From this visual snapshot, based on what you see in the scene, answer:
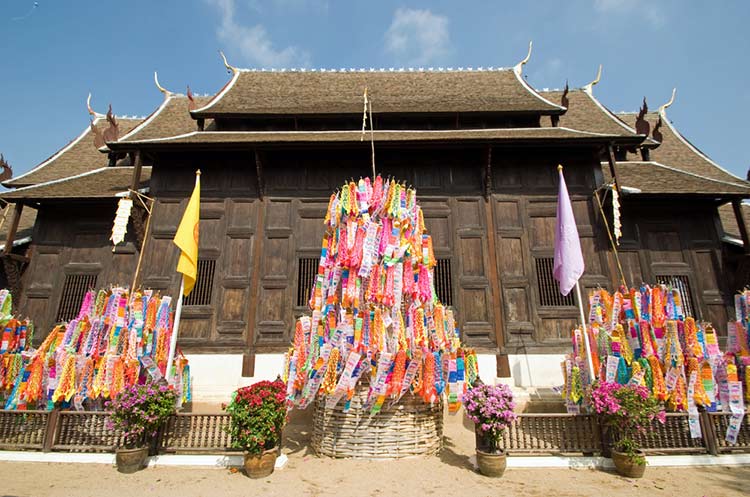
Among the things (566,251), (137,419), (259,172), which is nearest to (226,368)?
(137,419)

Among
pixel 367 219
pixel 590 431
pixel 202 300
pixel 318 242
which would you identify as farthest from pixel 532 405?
pixel 202 300

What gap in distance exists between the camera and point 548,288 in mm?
11258

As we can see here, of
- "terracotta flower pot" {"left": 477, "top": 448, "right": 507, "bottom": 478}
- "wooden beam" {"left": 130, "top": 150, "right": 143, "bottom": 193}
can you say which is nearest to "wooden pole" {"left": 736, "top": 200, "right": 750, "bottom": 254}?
"terracotta flower pot" {"left": 477, "top": 448, "right": 507, "bottom": 478}

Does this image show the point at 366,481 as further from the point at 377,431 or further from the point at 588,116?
the point at 588,116

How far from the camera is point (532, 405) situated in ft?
28.9

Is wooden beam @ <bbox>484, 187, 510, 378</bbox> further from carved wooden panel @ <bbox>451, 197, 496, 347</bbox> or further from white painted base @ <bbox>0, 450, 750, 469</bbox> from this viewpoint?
white painted base @ <bbox>0, 450, 750, 469</bbox>

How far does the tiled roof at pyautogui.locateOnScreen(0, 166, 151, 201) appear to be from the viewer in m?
11.6

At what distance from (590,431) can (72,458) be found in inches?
324

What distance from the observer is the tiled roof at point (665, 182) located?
11258mm

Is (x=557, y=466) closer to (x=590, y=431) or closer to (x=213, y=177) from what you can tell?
(x=590, y=431)

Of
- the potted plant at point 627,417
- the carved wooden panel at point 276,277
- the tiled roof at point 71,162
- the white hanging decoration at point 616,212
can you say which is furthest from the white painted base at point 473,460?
the tiled roof at point 71,162

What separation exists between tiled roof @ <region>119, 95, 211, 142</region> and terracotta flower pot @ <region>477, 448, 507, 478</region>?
13.3 m

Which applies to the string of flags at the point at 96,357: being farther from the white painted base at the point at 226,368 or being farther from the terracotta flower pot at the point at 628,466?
the terracotta flower pot at the point at 628,466

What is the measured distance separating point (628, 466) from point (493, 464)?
193cm
